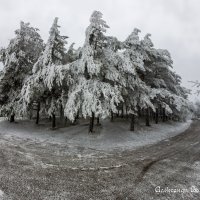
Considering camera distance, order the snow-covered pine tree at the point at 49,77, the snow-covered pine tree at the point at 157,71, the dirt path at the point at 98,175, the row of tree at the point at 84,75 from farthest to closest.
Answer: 1. the snow-covered pine tree at the point at 157,71
2. the snow-covered pine tree at the point at 49,77
3. the row of tree at the point at 84,75
4. the dirt path at the point at 98,175

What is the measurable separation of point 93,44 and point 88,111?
5.75 meters

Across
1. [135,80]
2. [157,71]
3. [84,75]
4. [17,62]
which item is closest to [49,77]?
[84,75]

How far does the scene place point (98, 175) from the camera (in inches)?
313

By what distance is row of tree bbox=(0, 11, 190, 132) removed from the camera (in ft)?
47.2

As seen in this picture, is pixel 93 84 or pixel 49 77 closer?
pixel 93 84

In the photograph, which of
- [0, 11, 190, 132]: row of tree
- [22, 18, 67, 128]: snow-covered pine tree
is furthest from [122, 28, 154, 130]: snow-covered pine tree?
[22, 18, 67, 128]: snow-covered pine tree

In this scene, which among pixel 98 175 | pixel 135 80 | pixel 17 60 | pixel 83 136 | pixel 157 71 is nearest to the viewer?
pixel 98 175

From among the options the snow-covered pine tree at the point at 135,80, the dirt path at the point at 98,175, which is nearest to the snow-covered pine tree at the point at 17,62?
the dirt path at the point at 98,175

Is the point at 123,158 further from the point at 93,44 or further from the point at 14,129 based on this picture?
the point at 14,129

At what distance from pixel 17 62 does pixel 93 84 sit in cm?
849

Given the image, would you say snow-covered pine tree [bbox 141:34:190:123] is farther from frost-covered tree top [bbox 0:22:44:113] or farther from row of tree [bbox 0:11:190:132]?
frost-covered tree top [bbox 0:22:44:113]

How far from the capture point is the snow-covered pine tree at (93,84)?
13766mm

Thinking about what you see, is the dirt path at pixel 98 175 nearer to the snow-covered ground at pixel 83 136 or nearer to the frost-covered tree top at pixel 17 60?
the snow-covered ground at pixel 83 136

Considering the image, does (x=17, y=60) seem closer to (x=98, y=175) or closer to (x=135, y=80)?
(x=135, y=80)
